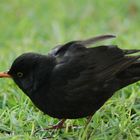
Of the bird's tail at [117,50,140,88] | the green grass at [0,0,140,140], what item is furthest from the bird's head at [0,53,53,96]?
the bird's tail at [117,50,140,88]

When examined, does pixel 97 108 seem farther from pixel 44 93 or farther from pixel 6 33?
pixel 6 33

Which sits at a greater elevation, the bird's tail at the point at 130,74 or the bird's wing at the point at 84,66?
the bird's wing at the point at 84,66

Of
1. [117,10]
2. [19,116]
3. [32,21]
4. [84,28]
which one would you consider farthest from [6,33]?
[19,116]

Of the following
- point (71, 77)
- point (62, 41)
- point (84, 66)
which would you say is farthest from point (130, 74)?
point (62, 41)

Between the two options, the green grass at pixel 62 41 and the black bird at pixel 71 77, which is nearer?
the black bird at pixel 71 77

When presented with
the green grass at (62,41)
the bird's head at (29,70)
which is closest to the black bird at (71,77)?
the bird's head at (29,70)

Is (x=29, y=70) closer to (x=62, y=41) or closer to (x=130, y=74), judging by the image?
(x=130, y=74)

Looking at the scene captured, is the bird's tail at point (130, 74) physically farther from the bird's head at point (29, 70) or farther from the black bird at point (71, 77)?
the bird's head at point (29, 70)

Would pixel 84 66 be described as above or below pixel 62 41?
above

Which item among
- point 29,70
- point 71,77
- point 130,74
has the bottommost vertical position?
point 130,74
